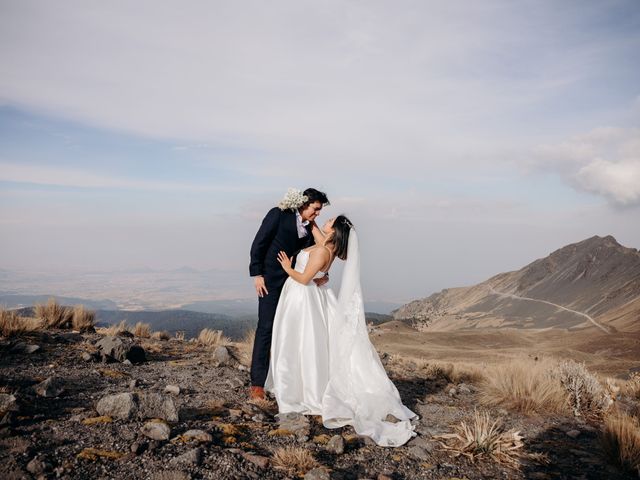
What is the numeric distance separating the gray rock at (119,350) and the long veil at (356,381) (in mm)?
3915

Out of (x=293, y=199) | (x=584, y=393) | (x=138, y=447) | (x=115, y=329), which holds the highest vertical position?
(x=293, y=199)

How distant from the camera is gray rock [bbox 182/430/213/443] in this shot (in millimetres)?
4586

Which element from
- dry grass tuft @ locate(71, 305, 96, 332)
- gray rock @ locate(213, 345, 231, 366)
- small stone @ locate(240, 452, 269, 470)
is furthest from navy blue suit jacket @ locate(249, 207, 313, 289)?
dry grass tuft @ locate(71, 305, 96, 332)

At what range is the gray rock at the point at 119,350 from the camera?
8008mm

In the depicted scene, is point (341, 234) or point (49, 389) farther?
point (341, 234)

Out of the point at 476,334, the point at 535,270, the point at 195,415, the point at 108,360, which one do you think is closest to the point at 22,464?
the point at 195,415

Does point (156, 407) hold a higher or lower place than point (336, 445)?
higher

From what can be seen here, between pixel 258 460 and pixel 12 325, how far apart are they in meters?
7.15

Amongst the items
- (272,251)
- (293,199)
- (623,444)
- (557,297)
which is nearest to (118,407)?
(272,251)

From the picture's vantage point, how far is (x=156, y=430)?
177 inches

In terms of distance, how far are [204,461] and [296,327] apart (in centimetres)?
272

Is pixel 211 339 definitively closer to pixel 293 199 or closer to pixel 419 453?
pixel 293 199

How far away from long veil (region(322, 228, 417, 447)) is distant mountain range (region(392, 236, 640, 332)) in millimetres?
44880

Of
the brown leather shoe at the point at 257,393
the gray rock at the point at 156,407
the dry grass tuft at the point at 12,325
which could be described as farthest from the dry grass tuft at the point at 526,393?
the dry grass tuft at the point at 12,325
